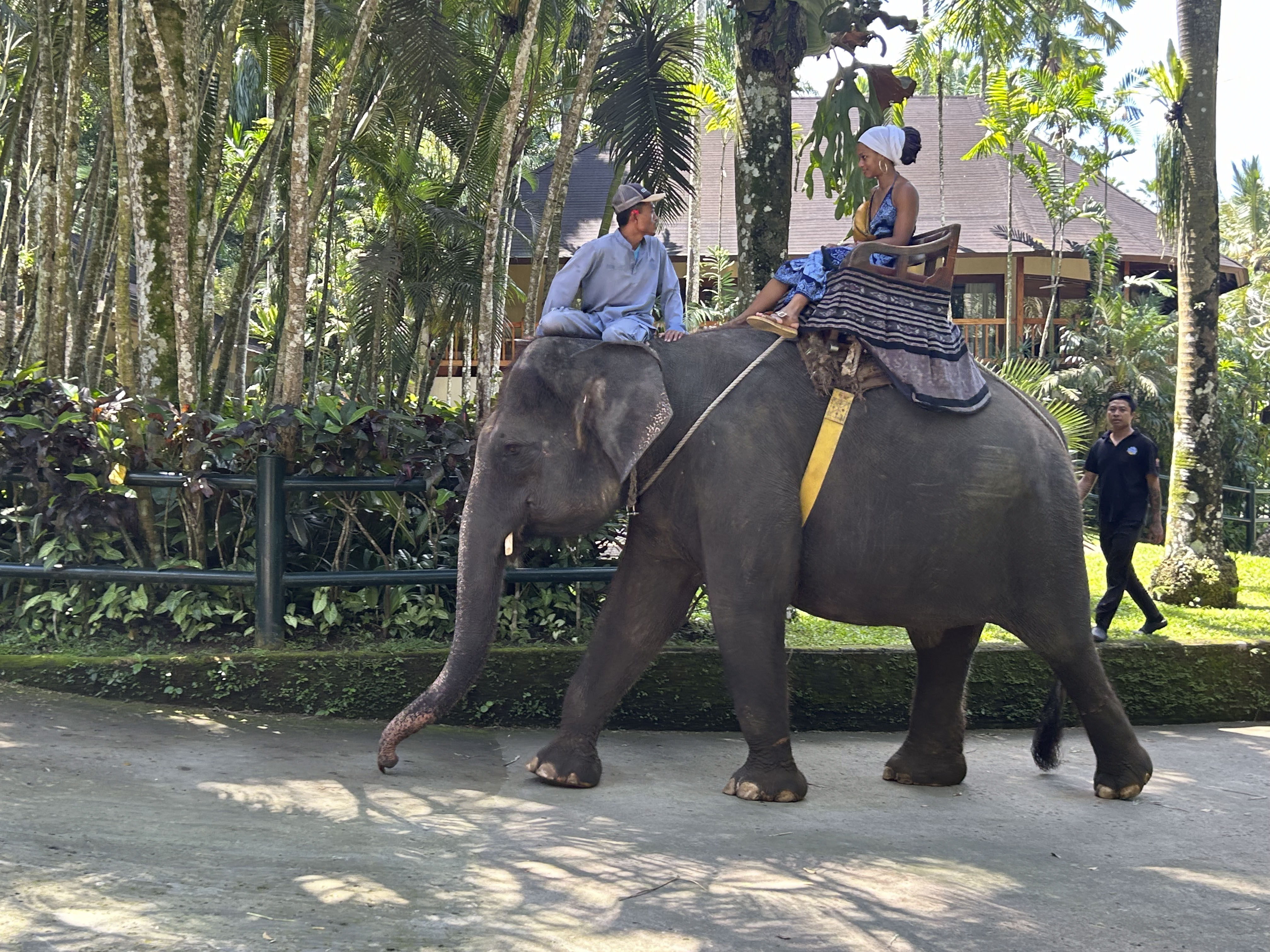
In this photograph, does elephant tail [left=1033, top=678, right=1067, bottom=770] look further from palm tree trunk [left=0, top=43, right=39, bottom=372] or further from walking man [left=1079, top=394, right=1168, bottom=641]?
palm tree trunk [left=0, top=43, right=39, bottom=372]

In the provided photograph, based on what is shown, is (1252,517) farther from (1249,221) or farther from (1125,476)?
(1249,221)

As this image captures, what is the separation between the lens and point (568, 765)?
532 cm

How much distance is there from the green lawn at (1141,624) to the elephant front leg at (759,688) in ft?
3.15

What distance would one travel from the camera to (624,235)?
5.62 metres

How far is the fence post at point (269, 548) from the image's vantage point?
621 cm

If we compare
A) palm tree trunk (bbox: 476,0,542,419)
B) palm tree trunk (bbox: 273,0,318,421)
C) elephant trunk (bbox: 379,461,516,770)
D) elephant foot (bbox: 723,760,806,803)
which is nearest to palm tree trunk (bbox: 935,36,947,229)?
palm tree trunk (bbox: 476,0,542,419)

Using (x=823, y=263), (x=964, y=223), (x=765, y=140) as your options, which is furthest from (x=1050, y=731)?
(x=964, y=223)

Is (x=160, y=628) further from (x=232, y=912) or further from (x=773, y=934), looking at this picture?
(x=773, y=934)

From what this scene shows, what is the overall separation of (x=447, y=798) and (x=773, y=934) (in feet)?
5.72

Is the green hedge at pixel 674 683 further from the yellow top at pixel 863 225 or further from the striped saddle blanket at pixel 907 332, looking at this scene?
the yellow top at pixel 863 225

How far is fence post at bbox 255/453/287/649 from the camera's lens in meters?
6.21

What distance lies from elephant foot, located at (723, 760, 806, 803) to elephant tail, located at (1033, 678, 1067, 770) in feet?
4.14

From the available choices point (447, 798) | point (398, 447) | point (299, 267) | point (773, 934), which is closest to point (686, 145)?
point (299, 267)

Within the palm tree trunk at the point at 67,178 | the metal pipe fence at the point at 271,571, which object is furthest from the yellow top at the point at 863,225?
the palm tree trunk at the point at 67,178
